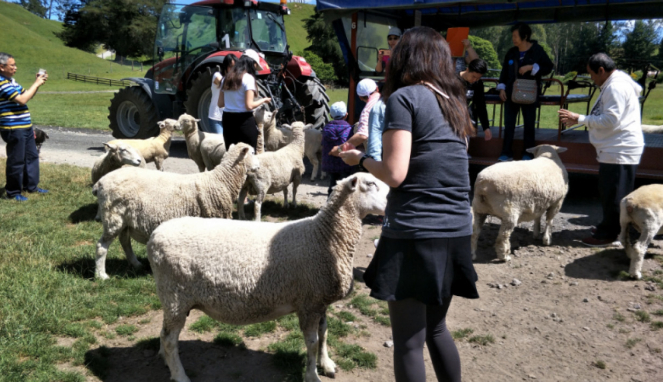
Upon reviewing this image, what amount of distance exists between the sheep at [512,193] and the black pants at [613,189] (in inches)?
16.5

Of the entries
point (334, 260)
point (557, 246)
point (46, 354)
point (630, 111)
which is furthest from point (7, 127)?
point (630, 111)

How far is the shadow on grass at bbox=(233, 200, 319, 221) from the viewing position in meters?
6.58

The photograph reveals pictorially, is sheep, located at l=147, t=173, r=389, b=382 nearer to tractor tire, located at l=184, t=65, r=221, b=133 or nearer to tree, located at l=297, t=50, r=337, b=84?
tractor tire, located at l=184, t=65, r=221, b=133

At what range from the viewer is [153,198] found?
14.5ft

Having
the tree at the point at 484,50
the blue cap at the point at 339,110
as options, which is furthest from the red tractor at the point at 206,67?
the tree at the point at 484,50

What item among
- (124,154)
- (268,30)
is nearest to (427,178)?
(124,154)

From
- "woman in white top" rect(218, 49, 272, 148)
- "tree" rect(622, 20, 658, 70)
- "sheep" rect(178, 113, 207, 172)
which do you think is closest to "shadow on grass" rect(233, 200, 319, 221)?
"woman in white top" rect(218, 49, 272, 148)

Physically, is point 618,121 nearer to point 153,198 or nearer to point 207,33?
point 153,198

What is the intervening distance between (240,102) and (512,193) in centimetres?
312

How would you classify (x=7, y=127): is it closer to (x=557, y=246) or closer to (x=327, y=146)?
(x=327, y=146)

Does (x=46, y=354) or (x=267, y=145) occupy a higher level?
(x=267, y=145)

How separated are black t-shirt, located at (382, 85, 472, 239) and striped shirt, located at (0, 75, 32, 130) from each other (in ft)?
21.1

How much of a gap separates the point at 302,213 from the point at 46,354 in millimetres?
3828

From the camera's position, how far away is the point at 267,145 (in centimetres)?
890
